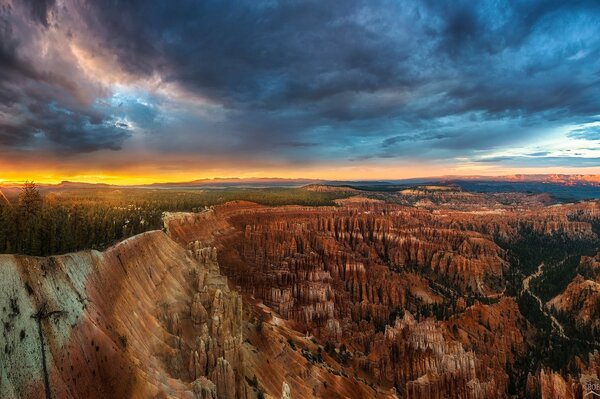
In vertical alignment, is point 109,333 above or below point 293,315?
above

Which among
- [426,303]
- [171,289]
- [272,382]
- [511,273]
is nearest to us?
[272,382]

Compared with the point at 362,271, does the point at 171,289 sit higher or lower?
higher

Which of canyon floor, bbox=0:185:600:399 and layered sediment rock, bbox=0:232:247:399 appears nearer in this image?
layered sediment rock, bbox=0:232:247:399

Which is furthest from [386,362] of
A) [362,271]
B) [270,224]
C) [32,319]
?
[270,224]

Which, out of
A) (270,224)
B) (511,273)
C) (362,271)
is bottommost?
(511,273)

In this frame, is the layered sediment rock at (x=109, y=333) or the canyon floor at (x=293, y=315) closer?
the layered sediment rock at (x=109, y=333)

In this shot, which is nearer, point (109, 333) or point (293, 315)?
point (109, 333)

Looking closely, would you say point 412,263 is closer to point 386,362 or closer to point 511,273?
point 511,273

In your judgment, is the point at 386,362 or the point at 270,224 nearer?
the point at 386,362
